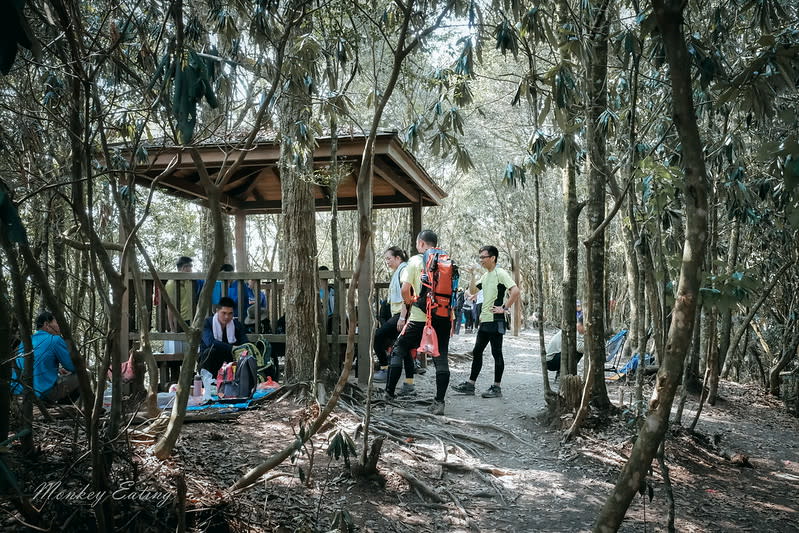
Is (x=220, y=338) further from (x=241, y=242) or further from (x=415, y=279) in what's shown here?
(x=241, y=242)

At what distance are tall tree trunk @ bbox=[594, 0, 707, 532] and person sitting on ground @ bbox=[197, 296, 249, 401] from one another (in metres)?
5.77

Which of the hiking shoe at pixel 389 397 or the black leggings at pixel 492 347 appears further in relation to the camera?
the black leggings at pixel 492 347

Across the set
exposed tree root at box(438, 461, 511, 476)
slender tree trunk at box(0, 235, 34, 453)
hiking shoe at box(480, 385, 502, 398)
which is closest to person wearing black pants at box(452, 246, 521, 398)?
hiking shoe at box(480, 385, 502, 398)

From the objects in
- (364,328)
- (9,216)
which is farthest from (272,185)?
(9,216)

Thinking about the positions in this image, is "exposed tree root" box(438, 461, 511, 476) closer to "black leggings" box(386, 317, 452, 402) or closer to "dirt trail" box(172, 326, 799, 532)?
"dirt trail" box(172, 326, 799, 532)

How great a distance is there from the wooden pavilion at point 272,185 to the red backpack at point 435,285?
0.95 metres

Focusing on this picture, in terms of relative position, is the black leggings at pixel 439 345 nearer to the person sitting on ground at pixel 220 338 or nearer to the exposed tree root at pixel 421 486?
the exposed tree root at pixel 421 486

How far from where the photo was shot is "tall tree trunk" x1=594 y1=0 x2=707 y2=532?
234 cm

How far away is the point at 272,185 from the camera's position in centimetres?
1148

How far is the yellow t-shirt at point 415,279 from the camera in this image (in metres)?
6.42

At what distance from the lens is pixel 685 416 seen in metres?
7.10

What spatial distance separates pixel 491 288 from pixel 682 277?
4.79m

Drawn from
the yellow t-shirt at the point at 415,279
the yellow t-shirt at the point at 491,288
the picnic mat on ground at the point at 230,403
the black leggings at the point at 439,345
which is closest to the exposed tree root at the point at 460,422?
the black leggings at the point at 439,345

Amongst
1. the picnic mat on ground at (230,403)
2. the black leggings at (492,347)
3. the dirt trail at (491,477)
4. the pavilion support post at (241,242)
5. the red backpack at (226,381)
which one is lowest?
the dirt trail at (491,477)
